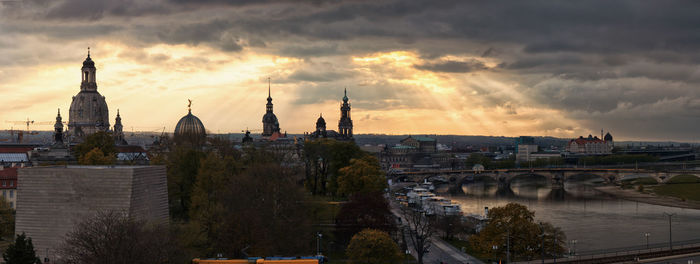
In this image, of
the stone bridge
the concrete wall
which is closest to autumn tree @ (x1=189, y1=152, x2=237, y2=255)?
the concrete wall

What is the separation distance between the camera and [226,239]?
54688 mm

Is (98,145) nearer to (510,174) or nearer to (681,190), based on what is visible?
(510,174)

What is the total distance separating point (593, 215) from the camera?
101 meters

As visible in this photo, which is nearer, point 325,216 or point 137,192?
point 137,192

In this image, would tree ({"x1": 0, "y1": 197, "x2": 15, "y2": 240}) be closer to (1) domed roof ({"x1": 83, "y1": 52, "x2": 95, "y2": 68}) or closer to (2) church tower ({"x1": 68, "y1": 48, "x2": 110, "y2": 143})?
(2) church tower ({"x1": 68, "y1": 48, "x2": 110, "y2": 143})

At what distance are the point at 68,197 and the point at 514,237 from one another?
1480 inches

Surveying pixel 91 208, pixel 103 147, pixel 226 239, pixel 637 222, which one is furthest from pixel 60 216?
pixel 637 222

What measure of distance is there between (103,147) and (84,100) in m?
89.4

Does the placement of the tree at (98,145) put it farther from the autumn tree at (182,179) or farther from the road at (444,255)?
the road at (444,255)

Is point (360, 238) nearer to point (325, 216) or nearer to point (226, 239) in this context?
point (226, 239)

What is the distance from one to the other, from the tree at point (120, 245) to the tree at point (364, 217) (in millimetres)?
24219

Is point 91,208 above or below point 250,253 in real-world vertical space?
above

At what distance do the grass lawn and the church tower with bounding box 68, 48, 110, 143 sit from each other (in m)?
142

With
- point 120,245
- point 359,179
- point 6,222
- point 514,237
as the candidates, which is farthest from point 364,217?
point 6,222
